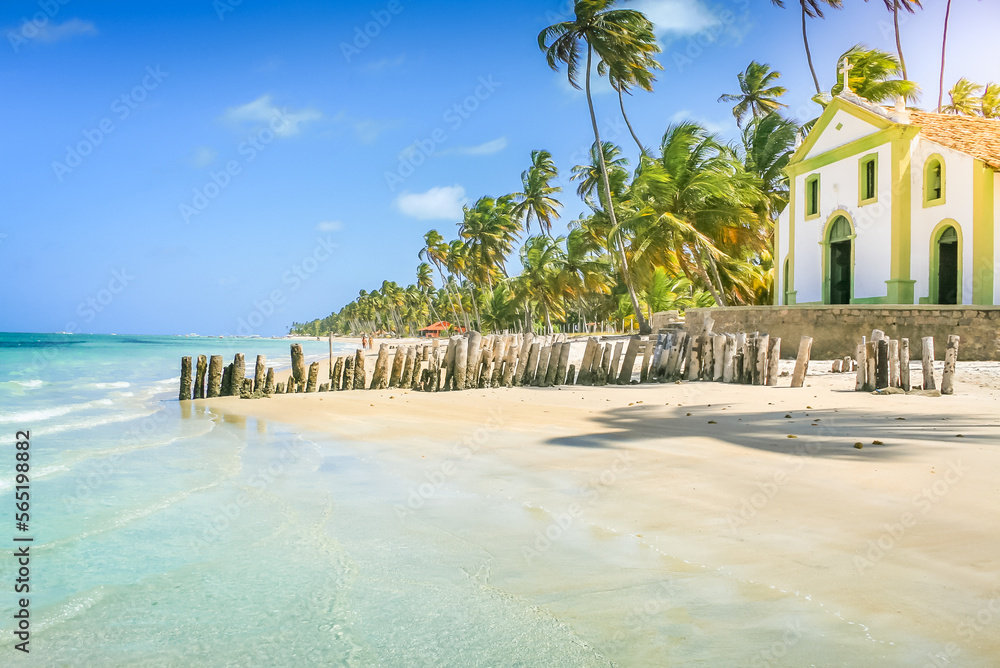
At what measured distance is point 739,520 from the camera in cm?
450

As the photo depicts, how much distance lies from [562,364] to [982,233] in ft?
39.3

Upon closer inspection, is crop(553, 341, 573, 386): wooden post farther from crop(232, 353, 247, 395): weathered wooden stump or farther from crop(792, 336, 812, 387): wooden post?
crop(232, 353, 247, 395): weathered wooden stump

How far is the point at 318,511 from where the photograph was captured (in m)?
5.23

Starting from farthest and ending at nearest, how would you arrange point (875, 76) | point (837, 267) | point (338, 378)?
point (875, 76), point (837, 267), point (338, 378)

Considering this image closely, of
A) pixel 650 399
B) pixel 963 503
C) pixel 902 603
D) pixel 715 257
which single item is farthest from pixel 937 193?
pixel 902 603

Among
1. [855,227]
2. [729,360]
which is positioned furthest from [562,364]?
[855,227]

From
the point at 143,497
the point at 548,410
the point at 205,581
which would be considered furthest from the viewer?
the point at 548,410

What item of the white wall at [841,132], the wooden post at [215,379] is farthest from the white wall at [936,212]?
the wooden post at [215,379]

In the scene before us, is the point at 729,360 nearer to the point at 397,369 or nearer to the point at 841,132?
the point at 397,369

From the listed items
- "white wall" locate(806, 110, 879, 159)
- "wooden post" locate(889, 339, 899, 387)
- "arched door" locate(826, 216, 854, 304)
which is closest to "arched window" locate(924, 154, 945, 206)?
"white wall" locate(806, 110, 879, 159)

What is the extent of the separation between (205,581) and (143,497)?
247 cm

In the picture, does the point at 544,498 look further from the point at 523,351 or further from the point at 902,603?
the point at 523,351

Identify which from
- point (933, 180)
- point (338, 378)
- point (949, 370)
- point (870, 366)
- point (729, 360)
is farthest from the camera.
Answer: point (933, 180)

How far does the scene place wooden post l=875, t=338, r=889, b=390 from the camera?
11031mm
